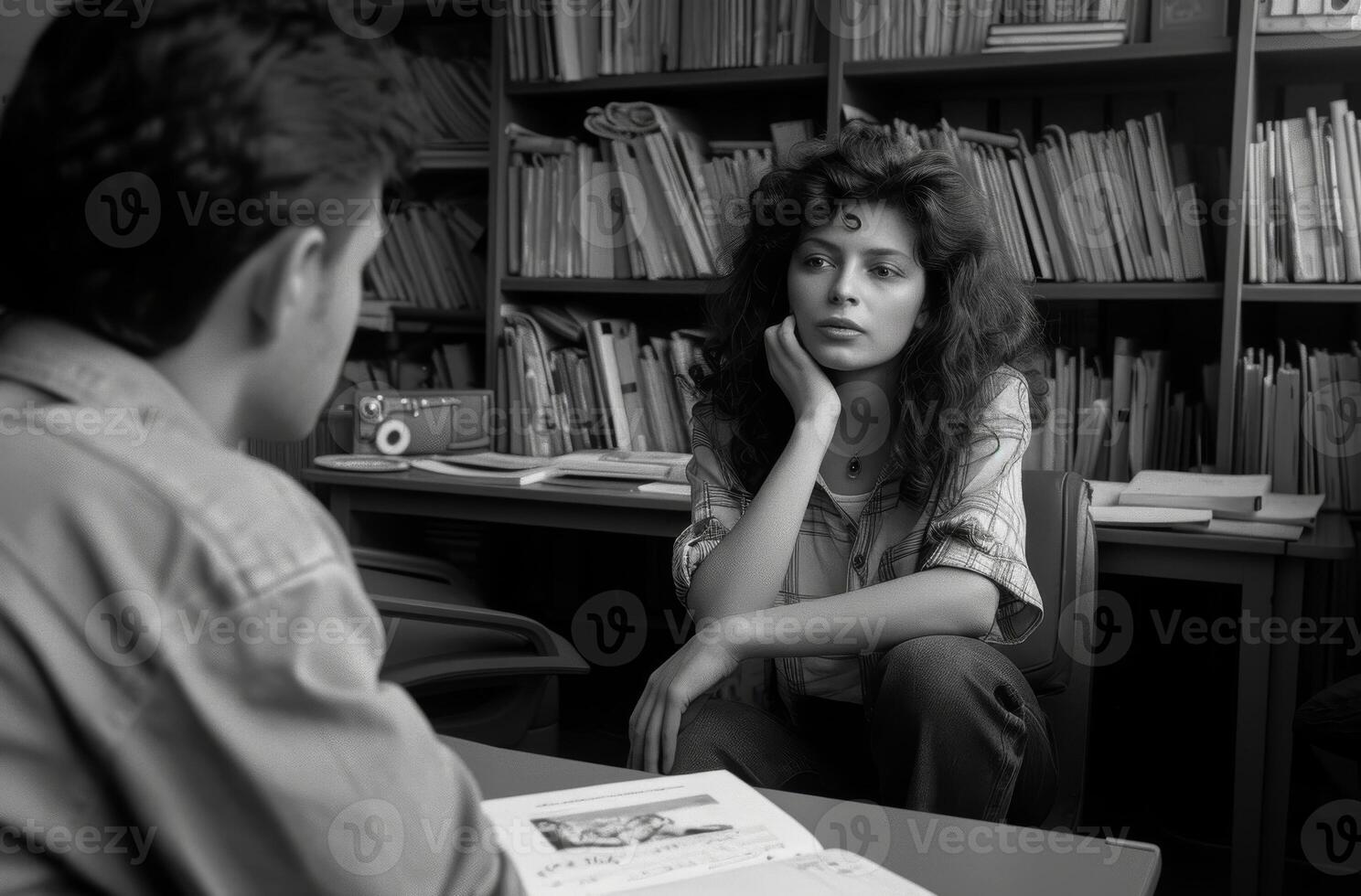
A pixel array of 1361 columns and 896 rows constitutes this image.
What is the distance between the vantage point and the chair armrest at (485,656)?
1390mm

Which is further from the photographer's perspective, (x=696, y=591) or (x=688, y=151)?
(x=688, y=151)

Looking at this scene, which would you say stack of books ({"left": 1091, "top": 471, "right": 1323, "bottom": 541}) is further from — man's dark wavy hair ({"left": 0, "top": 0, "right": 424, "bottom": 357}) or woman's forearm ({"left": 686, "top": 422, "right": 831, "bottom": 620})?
man's dark wavy hair ({"left": 0, "top": 0, "right": 424, "bottom": 357})

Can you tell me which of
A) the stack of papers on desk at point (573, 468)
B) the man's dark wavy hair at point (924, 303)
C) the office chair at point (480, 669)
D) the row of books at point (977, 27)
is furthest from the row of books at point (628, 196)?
the office chair at point (480, 669)

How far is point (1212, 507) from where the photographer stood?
6.18ft

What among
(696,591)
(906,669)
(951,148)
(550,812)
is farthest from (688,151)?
(550,812)

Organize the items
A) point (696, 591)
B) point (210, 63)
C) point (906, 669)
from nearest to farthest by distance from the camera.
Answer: point (210, 63), point (906, 669), point (696, 591)

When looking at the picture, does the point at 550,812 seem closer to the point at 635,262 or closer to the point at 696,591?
the point at 696,591

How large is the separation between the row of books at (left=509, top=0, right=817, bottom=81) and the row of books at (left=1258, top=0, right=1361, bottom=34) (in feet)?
2.78

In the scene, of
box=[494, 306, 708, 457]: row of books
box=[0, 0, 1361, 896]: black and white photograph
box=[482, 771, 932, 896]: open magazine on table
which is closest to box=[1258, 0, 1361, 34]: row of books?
box=[0, 0, 1361, 896]: black and white photograph

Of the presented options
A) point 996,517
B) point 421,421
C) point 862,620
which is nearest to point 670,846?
point 862,620

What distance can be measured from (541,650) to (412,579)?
0.71 meters

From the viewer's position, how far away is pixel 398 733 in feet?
1.53

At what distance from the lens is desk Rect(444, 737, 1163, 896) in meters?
0.76

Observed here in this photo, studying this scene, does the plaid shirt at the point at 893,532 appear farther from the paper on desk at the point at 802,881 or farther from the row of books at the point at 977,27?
the row of books at the point at 977,27
